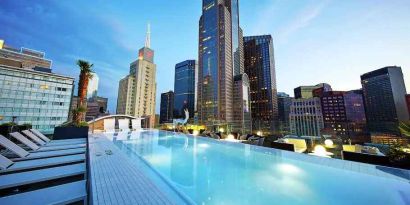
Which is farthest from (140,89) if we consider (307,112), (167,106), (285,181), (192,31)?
(285,181)

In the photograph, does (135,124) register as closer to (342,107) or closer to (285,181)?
(285,181)

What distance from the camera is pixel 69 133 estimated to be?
344 inches

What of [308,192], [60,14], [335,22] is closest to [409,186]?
[308,192]

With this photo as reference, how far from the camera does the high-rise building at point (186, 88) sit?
106 meters

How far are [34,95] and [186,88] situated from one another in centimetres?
7265

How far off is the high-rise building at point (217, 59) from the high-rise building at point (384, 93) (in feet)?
219

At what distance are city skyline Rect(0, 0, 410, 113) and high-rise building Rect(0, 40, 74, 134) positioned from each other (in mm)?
11437

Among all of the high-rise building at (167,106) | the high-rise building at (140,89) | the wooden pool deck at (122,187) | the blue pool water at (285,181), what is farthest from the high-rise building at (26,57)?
the blue pool water at (285,181)

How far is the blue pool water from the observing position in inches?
108

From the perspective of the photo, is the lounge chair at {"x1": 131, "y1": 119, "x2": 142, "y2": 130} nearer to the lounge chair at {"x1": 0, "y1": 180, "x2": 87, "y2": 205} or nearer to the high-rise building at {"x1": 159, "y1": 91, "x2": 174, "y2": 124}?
the lounge chair at {"x1": 0, "y1": 180, "x2": 87, "y2": 205}

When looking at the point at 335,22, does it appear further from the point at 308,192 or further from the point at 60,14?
the point at 60,14

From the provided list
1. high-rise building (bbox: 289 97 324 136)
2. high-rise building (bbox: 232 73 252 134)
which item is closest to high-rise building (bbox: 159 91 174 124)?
high-rise building (bbox: 232 73 252 134)

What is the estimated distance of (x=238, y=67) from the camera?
86.2 m

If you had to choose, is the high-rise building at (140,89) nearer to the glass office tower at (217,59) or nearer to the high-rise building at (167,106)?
the glass office tower at (217,59)
